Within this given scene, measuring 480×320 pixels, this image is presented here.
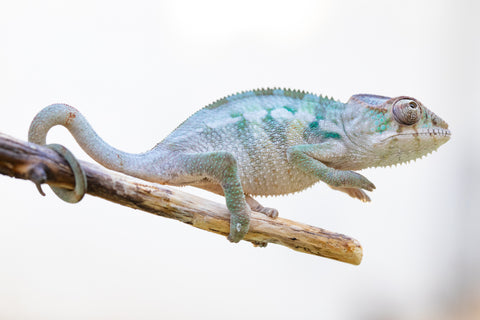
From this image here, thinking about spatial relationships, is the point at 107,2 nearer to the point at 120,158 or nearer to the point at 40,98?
the point at 40,98

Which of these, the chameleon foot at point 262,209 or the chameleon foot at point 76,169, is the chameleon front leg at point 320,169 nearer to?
the chameleon foot at point 262,209

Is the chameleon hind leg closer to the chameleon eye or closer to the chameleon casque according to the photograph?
the chameleon casque

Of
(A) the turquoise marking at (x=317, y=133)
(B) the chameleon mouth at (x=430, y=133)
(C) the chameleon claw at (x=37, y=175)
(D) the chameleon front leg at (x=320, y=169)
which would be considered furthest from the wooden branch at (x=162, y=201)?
(B) the chameleon mouth at (x=430, y=133)

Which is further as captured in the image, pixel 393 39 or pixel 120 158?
pixel 393 39

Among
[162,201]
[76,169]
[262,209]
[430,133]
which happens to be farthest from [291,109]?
[76,169]

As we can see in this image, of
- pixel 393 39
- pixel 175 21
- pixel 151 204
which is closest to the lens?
pixel 151 204

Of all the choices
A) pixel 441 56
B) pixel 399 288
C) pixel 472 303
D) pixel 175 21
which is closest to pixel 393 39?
pixel 441 56

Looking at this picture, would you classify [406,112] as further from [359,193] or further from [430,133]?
[359,193]
